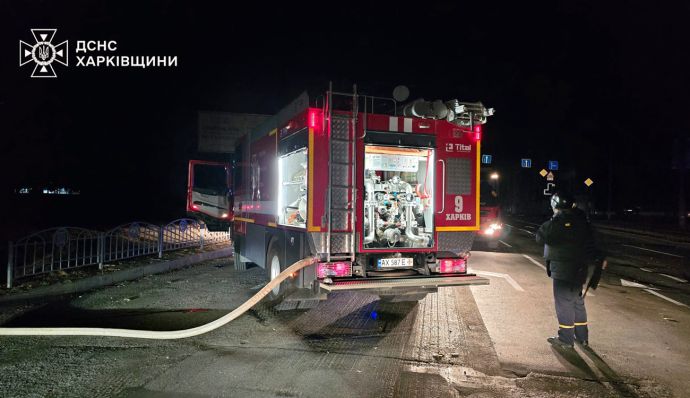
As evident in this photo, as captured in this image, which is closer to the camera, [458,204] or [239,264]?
[458,204]

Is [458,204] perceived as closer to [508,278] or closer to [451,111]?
[451,111]

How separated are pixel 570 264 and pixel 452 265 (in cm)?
170

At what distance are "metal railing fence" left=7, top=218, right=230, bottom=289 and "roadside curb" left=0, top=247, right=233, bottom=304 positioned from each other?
678mm

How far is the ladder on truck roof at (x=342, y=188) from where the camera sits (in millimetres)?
6367

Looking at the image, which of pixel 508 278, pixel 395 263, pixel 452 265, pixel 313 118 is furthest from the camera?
pixel 508 278

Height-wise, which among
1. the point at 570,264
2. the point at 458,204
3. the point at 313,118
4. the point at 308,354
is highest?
the point at 313,118

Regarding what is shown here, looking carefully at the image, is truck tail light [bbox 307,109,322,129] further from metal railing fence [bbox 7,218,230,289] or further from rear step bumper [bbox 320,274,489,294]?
metal railing fence [bbox 7,218,230,289]

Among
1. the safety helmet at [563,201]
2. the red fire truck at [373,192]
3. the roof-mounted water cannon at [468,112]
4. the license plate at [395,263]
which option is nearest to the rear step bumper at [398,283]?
the red fire truck at [373,192]

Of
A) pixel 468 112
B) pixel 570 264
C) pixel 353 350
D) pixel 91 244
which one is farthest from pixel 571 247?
pixel 91 244

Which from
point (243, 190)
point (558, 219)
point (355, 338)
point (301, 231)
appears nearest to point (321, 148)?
point (301, 231)

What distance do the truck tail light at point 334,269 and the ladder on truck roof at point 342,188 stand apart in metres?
0.08

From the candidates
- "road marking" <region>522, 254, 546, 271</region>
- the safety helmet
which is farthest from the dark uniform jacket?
"road marking" <region>522, 254, 546, 271</region>

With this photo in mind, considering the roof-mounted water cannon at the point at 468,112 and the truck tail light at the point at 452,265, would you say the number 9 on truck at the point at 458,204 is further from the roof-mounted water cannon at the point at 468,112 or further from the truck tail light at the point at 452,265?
the roof-mounted water cannon at the point at 468,112

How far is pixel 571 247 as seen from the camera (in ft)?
18.9
